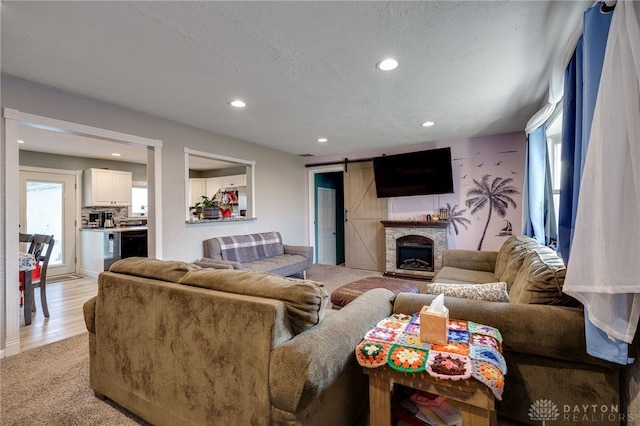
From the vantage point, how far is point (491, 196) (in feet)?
15.6

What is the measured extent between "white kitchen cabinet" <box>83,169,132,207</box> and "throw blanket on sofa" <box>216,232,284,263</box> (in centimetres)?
340

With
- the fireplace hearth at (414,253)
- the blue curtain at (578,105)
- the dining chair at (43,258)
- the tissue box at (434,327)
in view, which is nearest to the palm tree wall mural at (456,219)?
the fireplace hearth at (414,253)

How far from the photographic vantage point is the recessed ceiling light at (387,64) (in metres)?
2.24

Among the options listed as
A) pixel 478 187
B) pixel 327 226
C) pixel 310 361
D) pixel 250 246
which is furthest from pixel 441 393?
pixel 327 226

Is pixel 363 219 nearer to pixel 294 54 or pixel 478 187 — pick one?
pixel 478 187

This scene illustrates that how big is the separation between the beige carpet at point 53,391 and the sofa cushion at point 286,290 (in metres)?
0.89

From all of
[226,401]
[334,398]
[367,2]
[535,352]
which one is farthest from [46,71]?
[535,352]

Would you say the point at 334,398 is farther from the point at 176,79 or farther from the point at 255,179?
the point at 255,179

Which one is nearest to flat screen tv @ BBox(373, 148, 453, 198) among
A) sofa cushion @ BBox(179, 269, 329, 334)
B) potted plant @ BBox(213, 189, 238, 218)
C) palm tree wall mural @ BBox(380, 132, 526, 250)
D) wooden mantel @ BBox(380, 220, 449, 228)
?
palm tree wall mural @ BBox(380, 132, 526, 250)

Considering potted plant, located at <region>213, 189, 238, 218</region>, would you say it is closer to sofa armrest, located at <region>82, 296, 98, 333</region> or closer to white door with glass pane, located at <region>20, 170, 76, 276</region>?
sofa armrest, located at <region>82, 296, 98, 333</region>

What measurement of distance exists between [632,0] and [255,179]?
4.56 meters

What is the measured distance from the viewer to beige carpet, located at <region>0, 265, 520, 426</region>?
5.55 ft

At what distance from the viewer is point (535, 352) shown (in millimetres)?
1475

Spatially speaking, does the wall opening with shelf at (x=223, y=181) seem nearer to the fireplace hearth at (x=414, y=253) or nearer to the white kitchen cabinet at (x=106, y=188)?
the white kitchen cabinet at (x=106, y=188)
